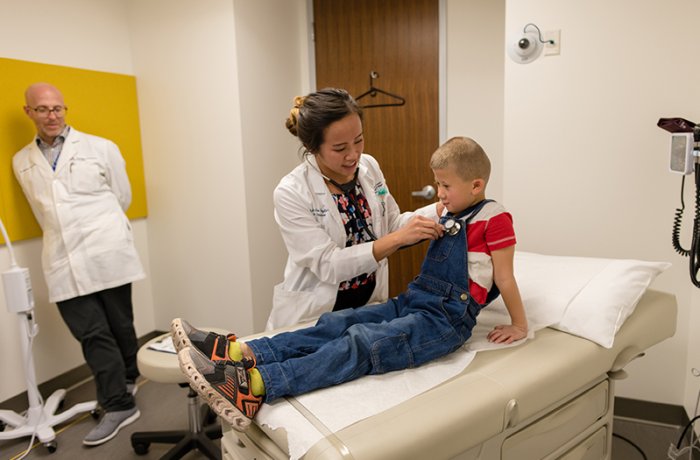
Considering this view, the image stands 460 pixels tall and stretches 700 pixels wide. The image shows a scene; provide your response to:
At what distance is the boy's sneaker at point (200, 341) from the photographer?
4.07 ft

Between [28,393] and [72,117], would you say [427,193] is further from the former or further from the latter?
[28,393]

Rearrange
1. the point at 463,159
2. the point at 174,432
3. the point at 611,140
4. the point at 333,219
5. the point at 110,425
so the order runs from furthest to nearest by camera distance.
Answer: the point at 110,425
the point at 174,432
the point at 611,140
the point at 333,219
the point at 463,159

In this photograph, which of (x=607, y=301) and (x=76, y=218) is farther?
(x=76, y=218)

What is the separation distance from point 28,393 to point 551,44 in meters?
2.77

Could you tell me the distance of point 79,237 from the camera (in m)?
2.49

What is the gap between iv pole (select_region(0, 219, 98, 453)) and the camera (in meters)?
2.24

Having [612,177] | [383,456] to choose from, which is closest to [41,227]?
[383,456]

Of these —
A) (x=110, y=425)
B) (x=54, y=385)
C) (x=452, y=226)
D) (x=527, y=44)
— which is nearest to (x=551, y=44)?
(x=527, y=44)

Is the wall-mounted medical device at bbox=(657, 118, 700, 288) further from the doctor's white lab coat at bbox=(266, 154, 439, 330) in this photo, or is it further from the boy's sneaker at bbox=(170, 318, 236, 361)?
the boy's sneaker at bbox=(170, 318, 236, 361)

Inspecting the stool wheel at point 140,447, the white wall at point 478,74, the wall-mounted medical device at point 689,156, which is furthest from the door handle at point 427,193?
the stool wheel at point 140,447

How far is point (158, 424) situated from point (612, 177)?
230 centimetres

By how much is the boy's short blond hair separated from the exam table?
488 mm

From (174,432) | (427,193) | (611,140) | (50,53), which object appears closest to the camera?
(611,140)

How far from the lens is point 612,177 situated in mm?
2088
